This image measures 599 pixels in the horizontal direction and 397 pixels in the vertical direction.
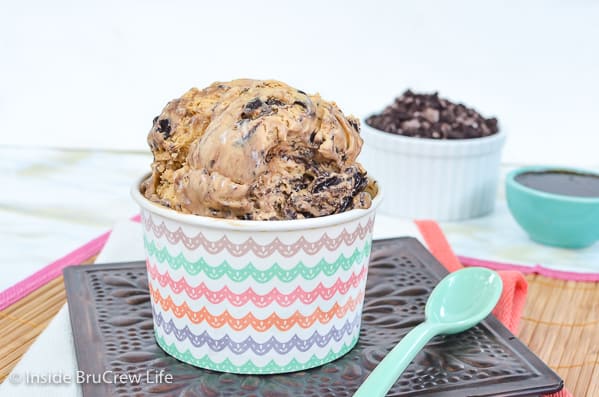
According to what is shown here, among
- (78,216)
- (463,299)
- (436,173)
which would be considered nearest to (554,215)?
(436,173)

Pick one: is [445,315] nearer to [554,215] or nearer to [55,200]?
[554,215]

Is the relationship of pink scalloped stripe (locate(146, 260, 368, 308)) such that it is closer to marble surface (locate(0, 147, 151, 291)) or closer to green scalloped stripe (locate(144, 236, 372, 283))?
green scalloped stripe (locate(144, 236, 372, 283))

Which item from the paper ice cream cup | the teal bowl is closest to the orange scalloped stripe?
the paper ice cream cup

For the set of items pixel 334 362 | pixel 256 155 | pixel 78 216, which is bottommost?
pixel 78 216

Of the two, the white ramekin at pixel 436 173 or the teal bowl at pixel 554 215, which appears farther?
the white ramekin at pixel 436 173

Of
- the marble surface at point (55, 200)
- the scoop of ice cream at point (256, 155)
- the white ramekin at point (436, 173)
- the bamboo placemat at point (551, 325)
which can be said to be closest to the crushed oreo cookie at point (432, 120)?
the white ramekin at point (436, 173)

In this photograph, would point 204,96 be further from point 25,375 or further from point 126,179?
point 126,179

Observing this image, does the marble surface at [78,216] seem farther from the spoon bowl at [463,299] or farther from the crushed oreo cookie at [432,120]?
the spoon bowl at [463,299]
